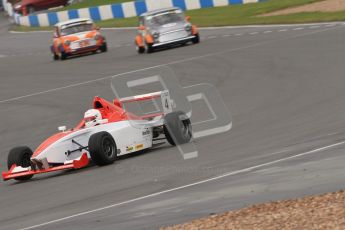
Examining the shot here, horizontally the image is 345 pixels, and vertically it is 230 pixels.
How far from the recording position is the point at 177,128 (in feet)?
44.1

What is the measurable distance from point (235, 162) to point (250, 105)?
5890mm

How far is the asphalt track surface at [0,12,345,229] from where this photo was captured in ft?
30.9

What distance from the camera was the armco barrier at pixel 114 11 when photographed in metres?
45.4

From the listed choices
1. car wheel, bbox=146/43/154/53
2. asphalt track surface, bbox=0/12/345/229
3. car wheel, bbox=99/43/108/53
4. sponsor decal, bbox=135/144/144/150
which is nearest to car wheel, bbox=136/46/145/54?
car wheel, bbox=146/43/154/53

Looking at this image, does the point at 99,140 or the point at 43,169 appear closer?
the point at 99,140

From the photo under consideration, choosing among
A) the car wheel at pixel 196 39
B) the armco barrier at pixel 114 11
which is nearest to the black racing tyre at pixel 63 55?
the car wheel at pixel 196 39

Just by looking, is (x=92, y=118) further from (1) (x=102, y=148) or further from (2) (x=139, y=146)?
(1) (x=102, y=148)

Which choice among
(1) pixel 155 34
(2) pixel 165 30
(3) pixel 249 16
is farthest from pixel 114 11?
(2) pixel 165 30

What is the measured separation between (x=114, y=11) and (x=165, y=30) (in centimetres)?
2077

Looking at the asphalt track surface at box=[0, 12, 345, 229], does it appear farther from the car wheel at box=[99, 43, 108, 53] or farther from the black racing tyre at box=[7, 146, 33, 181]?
the car wheel at box=[99, 43, 108, 53]

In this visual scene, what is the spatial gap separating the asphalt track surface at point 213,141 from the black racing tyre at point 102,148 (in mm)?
110

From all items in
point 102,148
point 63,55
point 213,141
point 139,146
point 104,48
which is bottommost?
point 104,48

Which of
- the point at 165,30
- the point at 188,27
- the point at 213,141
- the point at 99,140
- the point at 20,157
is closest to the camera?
the point at 99,140

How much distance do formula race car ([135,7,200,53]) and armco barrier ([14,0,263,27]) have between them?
38.0ft
